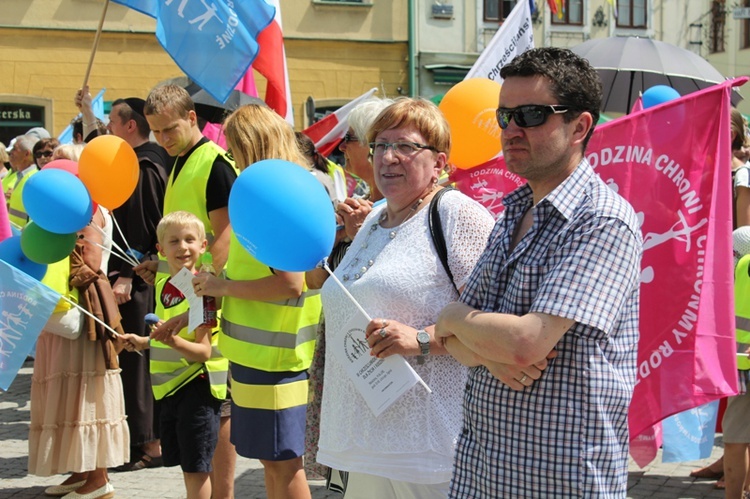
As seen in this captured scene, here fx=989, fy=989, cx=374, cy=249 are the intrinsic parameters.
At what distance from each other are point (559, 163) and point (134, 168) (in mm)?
3080

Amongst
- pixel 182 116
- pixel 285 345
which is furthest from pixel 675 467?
pixel 182 116

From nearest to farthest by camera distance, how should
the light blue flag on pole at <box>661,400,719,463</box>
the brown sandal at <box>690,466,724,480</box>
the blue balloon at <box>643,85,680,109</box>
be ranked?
1. the light blue flag on pole at <box>661,400,719,463</box>
2. the brown sandal at <box>690,466,724,480</box>
3. the blue balloon at <box>643,85,680,109</box>

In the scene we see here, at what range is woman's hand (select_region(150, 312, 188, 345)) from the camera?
4.20m

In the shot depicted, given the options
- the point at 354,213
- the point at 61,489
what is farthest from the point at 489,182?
the point at 61,489

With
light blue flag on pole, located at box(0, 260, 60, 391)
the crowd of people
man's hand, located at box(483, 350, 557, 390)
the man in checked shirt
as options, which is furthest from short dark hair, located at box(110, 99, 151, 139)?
man's hand, located at box(483, 350, 557, 390)

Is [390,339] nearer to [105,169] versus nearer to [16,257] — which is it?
[105,169]

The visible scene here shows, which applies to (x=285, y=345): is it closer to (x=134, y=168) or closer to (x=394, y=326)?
(x=394, y=326)

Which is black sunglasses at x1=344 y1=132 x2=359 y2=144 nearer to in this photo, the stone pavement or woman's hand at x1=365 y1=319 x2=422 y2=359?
woman's hand at x1=365 y1=319 x2=422 y2=359

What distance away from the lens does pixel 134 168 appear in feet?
16.4

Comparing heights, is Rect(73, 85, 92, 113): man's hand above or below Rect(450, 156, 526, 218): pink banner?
above

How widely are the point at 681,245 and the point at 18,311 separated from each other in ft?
9.92

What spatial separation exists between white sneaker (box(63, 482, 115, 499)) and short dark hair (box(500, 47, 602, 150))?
13.1ft

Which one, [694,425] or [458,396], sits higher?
[458,396]

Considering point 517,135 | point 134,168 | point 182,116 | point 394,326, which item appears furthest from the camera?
point 134,168
